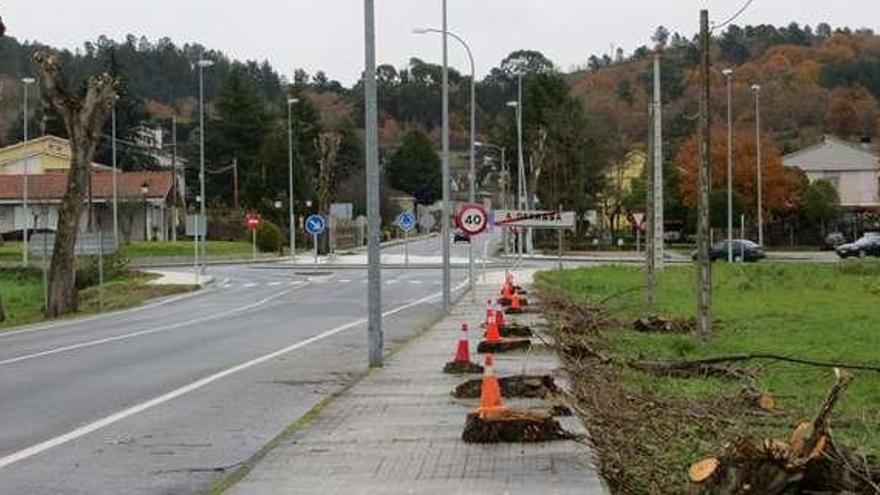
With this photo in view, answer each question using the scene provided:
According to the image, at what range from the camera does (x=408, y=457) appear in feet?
33.3

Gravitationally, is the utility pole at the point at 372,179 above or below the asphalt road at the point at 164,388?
above

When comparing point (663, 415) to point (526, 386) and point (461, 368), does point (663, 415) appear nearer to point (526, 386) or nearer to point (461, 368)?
point (526, 386)

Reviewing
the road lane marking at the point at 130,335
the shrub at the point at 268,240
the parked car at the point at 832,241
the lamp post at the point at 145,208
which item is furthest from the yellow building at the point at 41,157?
the road lane marking at the point at 130,335

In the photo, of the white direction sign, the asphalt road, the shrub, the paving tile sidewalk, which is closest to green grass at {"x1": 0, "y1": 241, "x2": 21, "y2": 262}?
the shrub

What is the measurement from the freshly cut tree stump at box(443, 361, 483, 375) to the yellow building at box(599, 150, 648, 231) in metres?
86.4

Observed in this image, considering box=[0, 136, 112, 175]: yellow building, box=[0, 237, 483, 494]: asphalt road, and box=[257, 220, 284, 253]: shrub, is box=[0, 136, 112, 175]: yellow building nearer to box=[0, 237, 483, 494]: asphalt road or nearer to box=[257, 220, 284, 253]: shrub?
box=[257, 220, 284, 253]: shrub

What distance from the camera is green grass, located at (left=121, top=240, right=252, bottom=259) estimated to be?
3460 inches

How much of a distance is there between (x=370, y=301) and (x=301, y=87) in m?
120

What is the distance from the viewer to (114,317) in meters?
37.4

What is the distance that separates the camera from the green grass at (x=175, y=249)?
87.9 m

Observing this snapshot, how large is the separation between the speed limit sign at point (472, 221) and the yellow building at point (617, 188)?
225 ft

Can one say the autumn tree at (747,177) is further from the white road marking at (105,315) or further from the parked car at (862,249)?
the white road marking at (105,315)

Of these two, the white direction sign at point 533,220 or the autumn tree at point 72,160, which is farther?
the white direction sign at point 533,220

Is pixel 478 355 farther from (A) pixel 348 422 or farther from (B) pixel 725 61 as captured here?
(B) pixel 725 61
